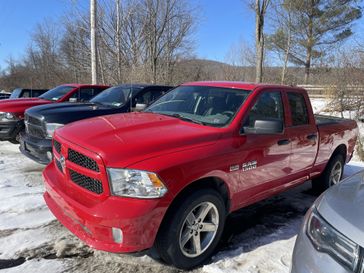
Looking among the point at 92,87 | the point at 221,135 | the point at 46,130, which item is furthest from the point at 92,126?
the point at 92,87

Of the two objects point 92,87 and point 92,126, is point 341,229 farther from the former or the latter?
point 92,87

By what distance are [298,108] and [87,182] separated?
10.2 feet

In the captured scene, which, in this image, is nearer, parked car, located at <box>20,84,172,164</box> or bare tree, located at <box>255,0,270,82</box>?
parked car, located at <box>20,84,172,164</box>

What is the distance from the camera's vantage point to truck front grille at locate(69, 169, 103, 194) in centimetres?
286

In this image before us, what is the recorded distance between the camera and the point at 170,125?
3586 mm

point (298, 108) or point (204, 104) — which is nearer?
point (204, 104)

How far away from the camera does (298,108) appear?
187 inches

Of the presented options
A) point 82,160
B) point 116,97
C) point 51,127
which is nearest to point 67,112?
point 51,127

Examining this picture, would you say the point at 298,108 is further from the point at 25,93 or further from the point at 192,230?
the point at 25,93

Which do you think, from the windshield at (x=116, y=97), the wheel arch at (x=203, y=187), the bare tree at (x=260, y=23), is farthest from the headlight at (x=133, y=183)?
the bare tree at (x=260, y=23)

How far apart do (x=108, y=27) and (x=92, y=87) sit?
44.0 feet

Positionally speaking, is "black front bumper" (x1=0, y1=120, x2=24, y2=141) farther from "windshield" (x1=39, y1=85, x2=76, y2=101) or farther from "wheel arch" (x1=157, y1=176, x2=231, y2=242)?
"wheel arch" (x1=157, y1=176, x2=231, y2=242)

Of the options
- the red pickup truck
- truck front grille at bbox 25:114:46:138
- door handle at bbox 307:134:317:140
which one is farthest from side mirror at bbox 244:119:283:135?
truck front grille at bbox 25:114:46:138

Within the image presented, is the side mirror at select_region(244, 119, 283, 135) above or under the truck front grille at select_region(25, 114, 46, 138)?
above
